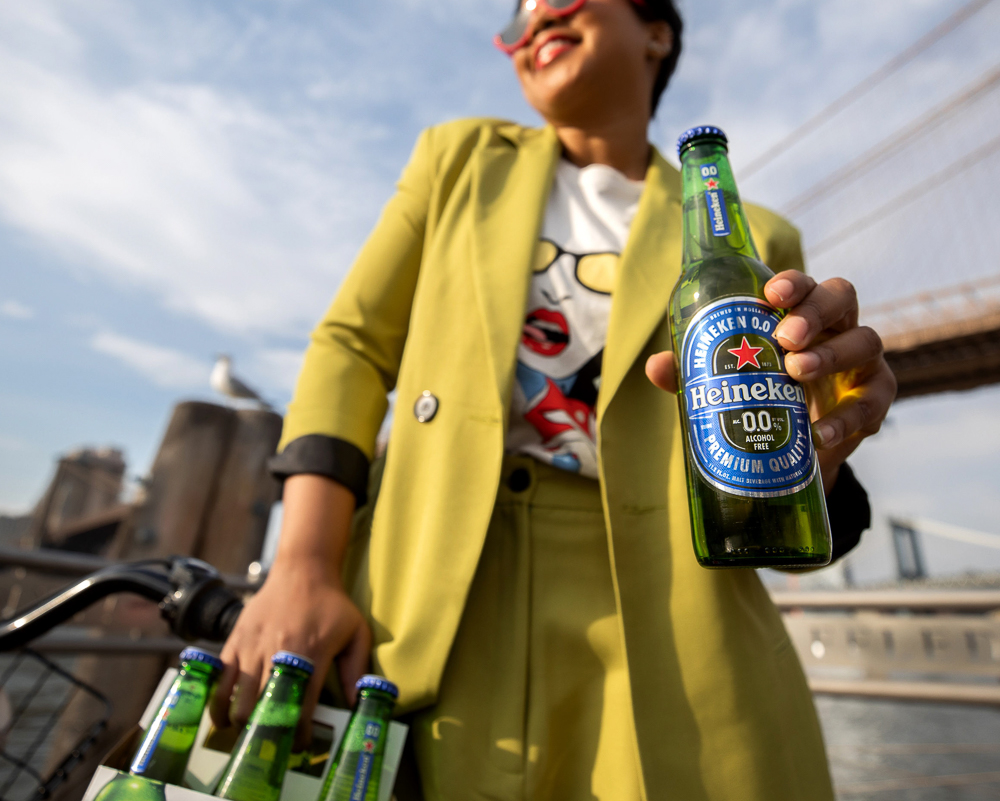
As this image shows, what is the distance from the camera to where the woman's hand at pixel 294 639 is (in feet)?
2.44

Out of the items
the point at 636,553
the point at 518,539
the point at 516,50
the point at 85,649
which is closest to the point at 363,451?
the point at 518,539

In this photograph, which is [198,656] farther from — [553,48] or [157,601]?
[553,48]

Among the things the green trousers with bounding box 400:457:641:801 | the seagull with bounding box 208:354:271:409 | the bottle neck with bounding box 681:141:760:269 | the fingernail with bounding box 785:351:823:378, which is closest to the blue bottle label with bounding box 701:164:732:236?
the bottle neck with bounding box 681:141:760:269

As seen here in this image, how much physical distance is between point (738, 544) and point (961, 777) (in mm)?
2561

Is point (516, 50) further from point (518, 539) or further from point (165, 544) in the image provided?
point (165, 544)

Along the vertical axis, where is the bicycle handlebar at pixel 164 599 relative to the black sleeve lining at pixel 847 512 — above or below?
below

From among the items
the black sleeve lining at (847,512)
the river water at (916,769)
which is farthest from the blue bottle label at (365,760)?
the river water at (916,769)

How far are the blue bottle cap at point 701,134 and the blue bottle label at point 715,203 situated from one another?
1.7 inches

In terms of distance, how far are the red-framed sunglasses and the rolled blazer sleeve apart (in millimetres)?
268

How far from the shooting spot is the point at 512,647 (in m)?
0.83

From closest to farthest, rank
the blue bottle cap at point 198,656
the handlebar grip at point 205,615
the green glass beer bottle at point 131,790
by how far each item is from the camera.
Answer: the green glass beer bottle at point 131,790, the blue bottle cap at point 198,656, the handlebar grip at point 205,615

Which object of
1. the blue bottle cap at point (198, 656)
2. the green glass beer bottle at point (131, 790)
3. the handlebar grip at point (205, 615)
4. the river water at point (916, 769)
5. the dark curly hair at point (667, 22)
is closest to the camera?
the green glass beer bottle at point (131, 790)

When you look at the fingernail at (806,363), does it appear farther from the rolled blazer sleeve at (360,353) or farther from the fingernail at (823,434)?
the rolled blazer sleeve at (360,353)

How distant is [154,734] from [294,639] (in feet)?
0.54
